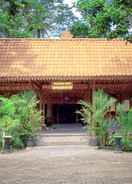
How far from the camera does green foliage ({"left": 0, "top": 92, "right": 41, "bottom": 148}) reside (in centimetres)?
2008

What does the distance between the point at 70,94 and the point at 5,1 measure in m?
14.1

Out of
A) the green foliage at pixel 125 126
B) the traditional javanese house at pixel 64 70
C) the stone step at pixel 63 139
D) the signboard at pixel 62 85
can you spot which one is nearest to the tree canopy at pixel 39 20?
the traditional javanese house at pixel 64 70

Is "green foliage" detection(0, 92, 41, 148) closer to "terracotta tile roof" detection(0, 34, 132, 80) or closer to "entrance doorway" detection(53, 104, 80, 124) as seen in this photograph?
"terracotta tile roof" detection(0, 34, 132, 80)

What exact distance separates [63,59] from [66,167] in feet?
47.4

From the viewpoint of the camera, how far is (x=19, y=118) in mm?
20656

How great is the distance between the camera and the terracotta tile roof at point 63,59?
25.3 meters

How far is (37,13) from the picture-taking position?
45.5m

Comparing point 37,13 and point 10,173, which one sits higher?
point 37,13

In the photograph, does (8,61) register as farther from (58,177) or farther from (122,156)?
(58,177)

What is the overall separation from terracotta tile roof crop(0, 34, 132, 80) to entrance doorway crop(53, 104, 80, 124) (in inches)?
119

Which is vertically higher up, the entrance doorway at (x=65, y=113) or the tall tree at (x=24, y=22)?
the tall tree at (x=24, y=22)

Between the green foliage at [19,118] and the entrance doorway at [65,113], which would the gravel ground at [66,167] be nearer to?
the green foliage at [19,118]

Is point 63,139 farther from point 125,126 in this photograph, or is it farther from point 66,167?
point 66,167

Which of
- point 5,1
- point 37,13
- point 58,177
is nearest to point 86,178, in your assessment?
point 58,177
